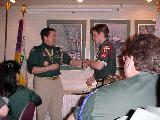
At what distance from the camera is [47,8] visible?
5285 mm

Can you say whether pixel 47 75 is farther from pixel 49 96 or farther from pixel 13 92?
pixel 13 92

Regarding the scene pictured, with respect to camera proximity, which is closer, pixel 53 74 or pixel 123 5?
pixel 53 74

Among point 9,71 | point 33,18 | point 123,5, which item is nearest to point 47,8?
Result: point 33,18

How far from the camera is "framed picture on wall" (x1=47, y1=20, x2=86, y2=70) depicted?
17.5 feet

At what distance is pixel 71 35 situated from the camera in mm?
5383

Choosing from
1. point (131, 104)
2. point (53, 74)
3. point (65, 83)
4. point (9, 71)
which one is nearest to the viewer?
point (131, 104)

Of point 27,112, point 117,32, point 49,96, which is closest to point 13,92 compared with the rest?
point 27,112

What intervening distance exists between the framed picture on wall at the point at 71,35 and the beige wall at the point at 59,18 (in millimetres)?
69

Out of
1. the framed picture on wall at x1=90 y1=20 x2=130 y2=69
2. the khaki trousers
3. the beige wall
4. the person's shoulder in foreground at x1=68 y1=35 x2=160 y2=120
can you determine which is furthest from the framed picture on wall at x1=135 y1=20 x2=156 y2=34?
the person's shoulder in foreground at x1=68 y1=35 x2=160 y2=120

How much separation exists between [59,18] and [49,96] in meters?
1.63

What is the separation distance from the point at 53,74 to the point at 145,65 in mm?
3023

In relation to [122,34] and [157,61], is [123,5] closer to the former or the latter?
[122,34]

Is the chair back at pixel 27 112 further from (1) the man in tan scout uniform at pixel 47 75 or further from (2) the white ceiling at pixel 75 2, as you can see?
(2) the white ceiling at pixel 75 2

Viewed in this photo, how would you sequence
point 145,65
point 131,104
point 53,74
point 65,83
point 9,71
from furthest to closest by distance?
point 65,83 < point 53,74 < point 9,71 < point 145,65 < point 131,104
